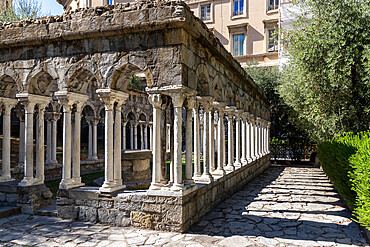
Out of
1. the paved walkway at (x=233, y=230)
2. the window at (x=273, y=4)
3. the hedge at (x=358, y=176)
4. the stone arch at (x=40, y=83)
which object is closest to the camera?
the hedge at (x=358, y=176)

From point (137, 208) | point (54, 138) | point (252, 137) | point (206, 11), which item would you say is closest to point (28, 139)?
point (137, 208)

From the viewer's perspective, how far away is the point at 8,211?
601 cm

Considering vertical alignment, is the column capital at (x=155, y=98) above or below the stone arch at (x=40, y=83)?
below

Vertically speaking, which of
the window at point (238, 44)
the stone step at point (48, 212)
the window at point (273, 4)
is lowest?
the stone step at point (48, 212)

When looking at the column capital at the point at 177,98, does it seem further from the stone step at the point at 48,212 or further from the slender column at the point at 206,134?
the stone step at the point at 48,212

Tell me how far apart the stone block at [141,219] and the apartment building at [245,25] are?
72.7ft

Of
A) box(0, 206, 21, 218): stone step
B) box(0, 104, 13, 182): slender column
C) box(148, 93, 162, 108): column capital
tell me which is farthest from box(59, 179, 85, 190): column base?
box(148, 93, 162, 108): column capital

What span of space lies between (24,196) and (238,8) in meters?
26.2

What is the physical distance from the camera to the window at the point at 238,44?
2788 centimetres

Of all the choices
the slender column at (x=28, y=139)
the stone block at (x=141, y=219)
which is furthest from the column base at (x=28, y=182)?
the stone block at (x=141, y=219)

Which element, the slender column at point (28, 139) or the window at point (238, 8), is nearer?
the slender column at point (28, 139)

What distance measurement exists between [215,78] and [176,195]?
3.17 m

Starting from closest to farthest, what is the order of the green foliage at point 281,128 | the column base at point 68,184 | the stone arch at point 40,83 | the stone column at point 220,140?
the column base at point 68,184
the stone arch at point 40,83
the stone column at point 220,140
the green foliage at point 281,128

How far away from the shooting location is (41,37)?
19.9 ft
